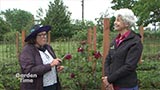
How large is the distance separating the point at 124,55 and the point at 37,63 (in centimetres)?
91

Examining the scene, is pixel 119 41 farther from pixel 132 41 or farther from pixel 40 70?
pixel 40 70

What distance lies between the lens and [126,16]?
155 inches

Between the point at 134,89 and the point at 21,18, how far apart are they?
240 feet

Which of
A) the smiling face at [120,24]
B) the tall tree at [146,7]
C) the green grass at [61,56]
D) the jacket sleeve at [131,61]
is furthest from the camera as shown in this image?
the tall tree at [146,7]

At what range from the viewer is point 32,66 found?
12.6 ft

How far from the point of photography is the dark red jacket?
3.85m

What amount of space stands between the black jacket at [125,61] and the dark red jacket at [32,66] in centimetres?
69

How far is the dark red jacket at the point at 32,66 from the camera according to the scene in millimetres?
3850

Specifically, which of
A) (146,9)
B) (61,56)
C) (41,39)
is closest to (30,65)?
(41,39)

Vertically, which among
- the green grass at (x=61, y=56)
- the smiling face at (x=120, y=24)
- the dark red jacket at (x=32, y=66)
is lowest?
the green grass at (x=61, y=56)

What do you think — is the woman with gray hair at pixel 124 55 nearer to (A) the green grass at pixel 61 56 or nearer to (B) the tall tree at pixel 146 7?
(A) the green grass at pixel 61 56

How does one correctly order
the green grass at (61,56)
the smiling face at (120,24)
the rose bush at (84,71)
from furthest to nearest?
the green grass at (61,56)
the rose bush at (84,71)
the smiling face at (120,24)

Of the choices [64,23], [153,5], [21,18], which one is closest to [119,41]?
[153,5]

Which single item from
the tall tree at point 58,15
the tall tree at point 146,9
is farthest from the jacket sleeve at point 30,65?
the tall tree at point 58,15
